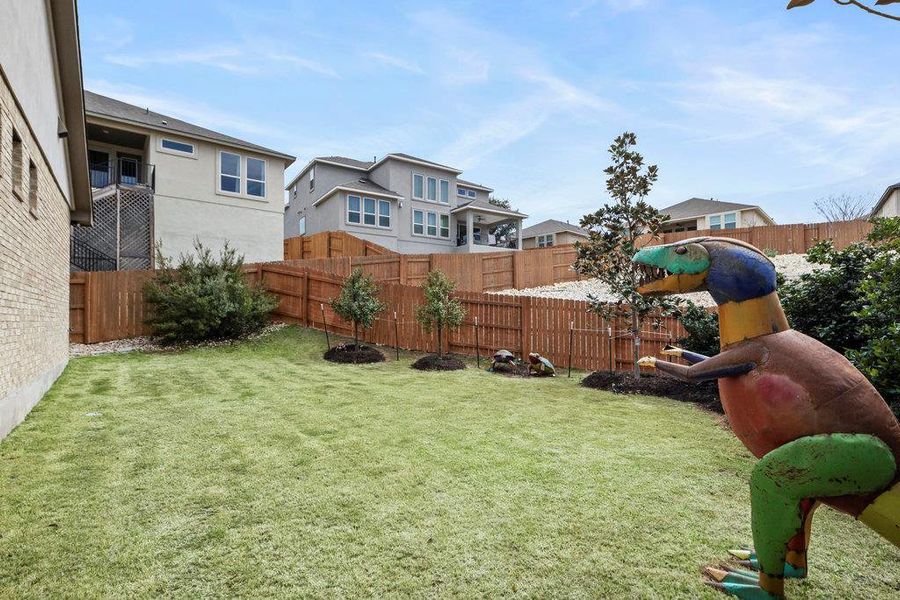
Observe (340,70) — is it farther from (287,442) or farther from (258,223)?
(258,223)

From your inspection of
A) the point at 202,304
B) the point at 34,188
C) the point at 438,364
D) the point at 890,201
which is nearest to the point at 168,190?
→ the point at 202,304

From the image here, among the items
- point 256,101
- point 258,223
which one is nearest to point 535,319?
point 256,101

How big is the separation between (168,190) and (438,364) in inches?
587

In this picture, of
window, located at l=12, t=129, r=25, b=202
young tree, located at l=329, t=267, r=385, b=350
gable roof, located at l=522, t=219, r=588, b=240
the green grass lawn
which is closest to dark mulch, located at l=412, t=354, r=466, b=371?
young tree, located at l=329, t=267, r=385, b=350

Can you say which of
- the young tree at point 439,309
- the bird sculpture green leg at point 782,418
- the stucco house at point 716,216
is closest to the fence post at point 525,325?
the young tree at point 439,309

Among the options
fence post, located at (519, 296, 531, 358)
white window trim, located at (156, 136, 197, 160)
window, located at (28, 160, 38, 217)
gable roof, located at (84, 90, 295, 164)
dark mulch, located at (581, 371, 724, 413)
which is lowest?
dark mulch, located at (581, 371, 724, 413)

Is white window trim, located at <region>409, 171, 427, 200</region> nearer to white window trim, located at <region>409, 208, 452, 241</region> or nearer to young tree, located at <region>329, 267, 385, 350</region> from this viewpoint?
white window trim, located at <region>409, 208, 452, 241</region>

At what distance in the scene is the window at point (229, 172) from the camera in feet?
61.2

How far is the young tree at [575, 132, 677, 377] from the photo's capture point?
24.9 ft

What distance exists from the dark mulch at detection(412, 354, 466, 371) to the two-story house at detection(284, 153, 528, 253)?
1693cm

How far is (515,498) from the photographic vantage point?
308cm

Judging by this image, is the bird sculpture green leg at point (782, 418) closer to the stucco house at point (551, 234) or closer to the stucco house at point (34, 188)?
the stucco house at point (34, 188)

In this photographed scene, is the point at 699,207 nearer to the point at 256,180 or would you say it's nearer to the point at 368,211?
the point at 368,211

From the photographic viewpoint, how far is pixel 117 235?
52.2ft
